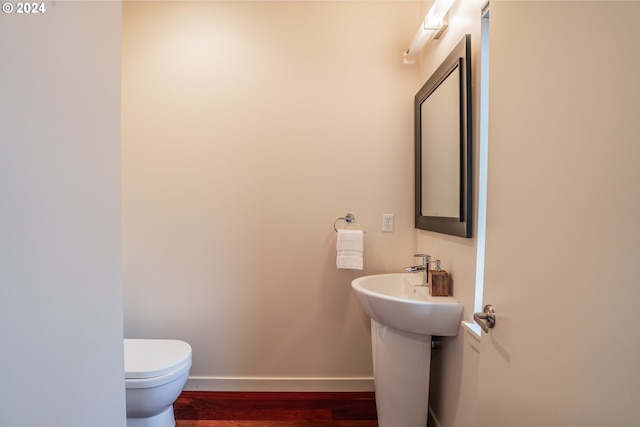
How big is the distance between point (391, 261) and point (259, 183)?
0.98 meters

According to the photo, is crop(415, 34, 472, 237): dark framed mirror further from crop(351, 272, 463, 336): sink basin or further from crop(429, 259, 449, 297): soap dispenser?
crop(351, 272, 463, 336): sink basin

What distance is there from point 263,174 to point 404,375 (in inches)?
53.5

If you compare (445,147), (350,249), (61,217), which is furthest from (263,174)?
(61,217)

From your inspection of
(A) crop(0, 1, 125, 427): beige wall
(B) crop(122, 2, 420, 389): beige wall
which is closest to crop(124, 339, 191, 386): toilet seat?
(B) crop(122, 2, 420, 389): beige wall

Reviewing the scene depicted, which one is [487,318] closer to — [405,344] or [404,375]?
[405,344]

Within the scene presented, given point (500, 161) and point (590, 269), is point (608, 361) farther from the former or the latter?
point (500, 161)

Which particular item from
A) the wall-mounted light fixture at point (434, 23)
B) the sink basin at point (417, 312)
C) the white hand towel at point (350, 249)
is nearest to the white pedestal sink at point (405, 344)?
the sink basin at point (417, 312)

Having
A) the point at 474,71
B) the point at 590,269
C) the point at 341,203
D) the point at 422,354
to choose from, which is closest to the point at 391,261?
the point at 341,203

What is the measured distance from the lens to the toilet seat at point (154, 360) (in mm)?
1325

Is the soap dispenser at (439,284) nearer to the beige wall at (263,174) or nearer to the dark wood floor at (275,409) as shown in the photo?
the beige wall at (263,174)

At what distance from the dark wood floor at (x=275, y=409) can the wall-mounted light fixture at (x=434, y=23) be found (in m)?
2.11

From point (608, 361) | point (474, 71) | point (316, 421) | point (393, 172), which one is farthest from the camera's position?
point (393, 172)

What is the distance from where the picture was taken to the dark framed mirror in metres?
1.16

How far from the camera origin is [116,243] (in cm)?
69
